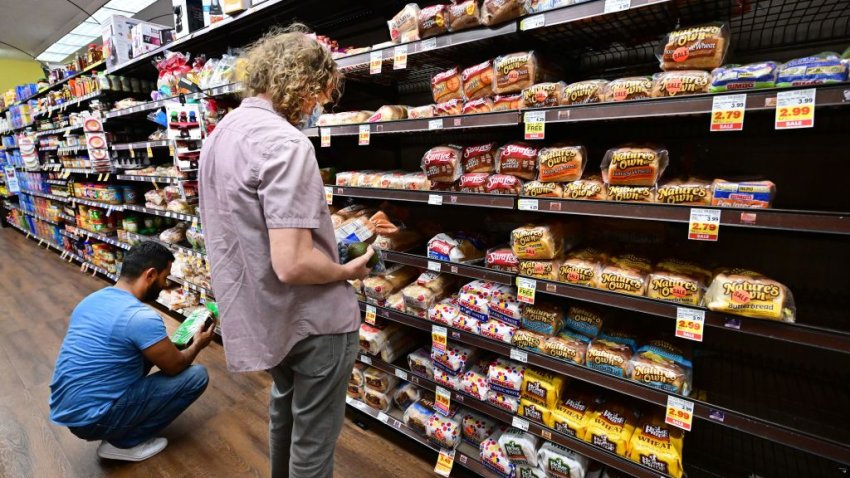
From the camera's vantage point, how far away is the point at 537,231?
1.58 m

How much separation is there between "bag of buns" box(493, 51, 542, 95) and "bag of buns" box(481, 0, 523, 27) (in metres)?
0.15

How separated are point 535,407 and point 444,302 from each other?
2.08ft

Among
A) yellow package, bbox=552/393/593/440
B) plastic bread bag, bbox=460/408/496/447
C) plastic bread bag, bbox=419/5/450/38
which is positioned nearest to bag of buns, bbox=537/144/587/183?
plastic bread bag, bbox=419/5/450/38

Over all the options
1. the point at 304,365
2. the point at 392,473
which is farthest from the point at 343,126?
the point at 392,473

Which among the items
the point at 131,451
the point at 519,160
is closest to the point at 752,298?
the point at 519,160

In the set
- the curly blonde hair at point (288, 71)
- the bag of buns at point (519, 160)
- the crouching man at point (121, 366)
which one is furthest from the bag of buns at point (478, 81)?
the crouching man at point (121, 366)

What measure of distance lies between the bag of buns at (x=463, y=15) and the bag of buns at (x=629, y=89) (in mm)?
581

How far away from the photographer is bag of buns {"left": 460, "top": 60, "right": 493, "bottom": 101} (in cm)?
169

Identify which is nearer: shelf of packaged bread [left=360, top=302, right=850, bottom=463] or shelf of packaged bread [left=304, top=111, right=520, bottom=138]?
→ shelf of packaged bread [left=360, top=302, right=850, bottom=463]

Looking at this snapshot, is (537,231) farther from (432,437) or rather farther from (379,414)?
(379,414)

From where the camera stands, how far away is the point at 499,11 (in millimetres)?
1455

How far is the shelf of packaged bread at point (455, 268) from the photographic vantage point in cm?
168

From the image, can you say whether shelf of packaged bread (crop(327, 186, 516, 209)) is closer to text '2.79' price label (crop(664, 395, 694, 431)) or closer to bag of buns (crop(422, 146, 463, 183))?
bag of buns (crop(422, 146, 463, 183))

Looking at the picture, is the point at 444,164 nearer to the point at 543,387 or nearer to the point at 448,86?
the point at 448,86
